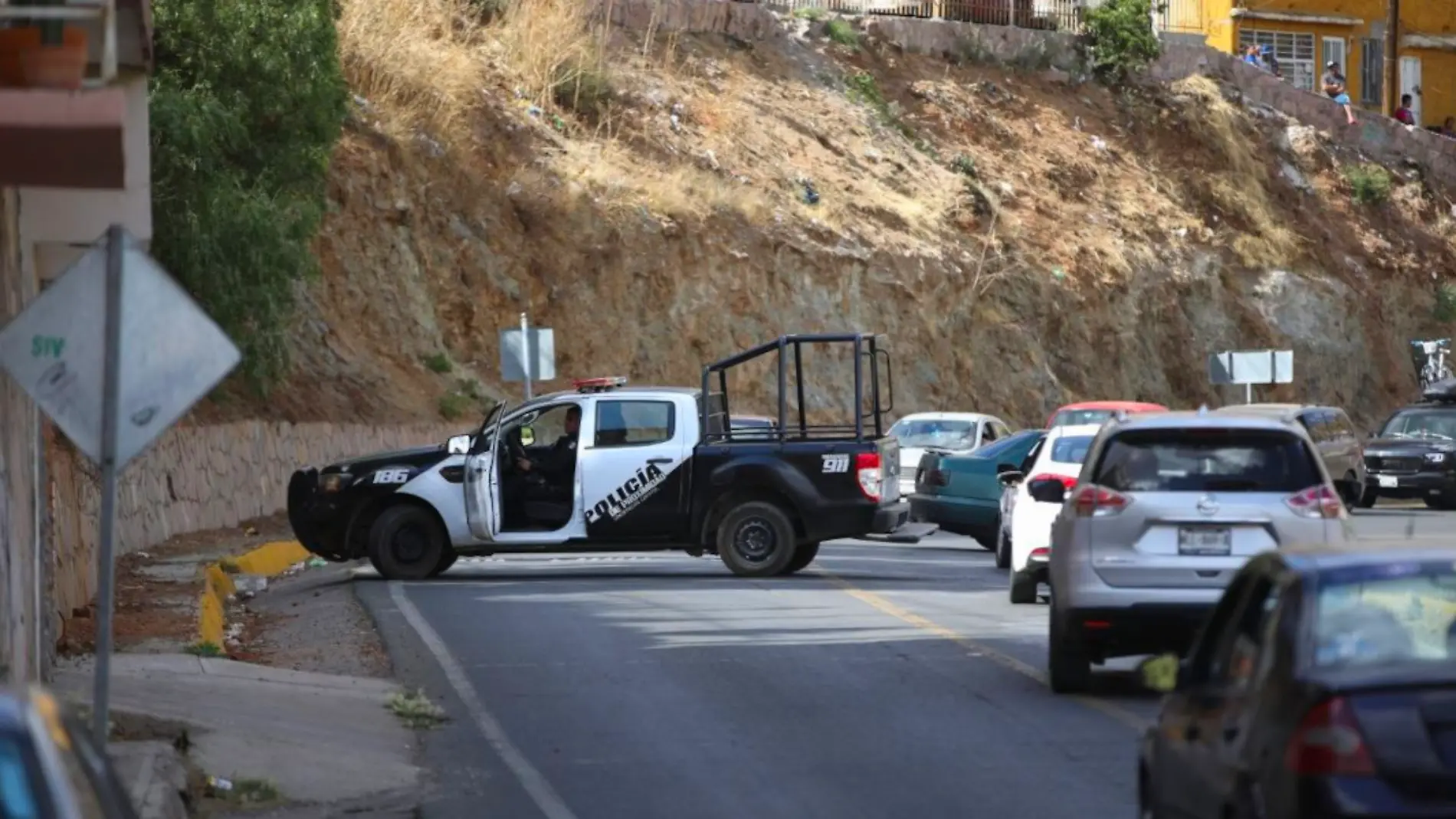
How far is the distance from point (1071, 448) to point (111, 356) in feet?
47.7

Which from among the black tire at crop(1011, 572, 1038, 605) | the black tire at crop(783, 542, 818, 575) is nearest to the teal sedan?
the black tire at crop(783, 542, 818, 575)

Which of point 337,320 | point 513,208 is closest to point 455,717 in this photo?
point 337,320

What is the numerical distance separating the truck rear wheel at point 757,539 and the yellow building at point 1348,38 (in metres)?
44.6

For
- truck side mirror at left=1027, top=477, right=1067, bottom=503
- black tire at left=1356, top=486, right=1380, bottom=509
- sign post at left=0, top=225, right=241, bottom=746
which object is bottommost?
black tire at left=1356, top=486, right=1380, bottom=509

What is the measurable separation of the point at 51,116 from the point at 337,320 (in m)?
29.8

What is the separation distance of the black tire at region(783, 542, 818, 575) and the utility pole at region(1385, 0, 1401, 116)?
45.9 metres

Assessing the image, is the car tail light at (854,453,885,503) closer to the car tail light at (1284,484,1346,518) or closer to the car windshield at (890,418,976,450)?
the car tail light at (1284,484,1346,518)

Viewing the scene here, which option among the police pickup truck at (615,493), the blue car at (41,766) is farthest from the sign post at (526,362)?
the blue car at (41,766)

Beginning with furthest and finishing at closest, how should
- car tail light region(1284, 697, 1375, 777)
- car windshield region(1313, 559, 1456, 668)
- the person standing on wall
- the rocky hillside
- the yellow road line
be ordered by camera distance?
the person standing on wall < the rocky hillside < the yellow road line < car windshield region(1313, 559, 1456, 668) < car tail light region(1284, 697, 1375, 777)

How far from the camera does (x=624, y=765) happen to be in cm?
1150

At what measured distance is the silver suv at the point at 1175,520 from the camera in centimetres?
1309

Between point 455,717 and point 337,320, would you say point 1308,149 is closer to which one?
point 337,320

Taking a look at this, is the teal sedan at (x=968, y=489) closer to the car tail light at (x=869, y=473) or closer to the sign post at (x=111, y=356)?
the car tail light at (x=869, y=473)

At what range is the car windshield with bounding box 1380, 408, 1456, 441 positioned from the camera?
38625 mm
